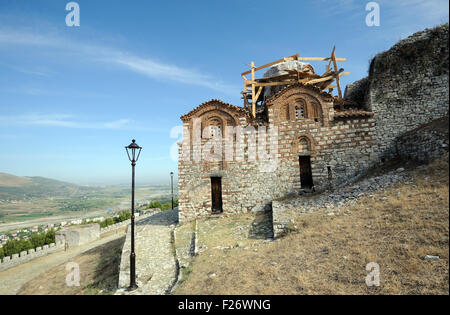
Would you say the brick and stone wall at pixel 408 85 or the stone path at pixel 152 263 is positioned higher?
the brick and stone wall at pixel 408 85

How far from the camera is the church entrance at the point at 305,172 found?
13.3 m

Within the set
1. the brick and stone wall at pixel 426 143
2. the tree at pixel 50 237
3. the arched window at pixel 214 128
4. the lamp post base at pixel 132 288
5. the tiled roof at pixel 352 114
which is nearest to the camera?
the lamp post base at pixel 132 288

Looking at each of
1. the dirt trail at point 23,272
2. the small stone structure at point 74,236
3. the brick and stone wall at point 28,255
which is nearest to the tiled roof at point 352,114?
the dirt trail at point 23,272

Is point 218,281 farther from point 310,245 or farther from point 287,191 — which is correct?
point 287,191

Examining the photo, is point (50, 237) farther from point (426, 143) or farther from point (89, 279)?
point (426, 143)

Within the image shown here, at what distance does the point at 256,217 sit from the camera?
40.4ft

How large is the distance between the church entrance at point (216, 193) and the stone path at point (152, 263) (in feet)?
11.0

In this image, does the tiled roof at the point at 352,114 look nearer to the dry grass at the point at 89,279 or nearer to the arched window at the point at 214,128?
the arched window at the point at 214,128

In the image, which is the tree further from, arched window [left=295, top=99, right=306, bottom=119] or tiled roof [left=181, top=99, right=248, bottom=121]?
arched window [left=295, top=99, right=306, bottom=119]

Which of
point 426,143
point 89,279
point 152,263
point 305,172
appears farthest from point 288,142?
point 89,279

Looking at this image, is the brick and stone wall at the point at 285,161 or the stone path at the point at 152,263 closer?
the stone path at the point at 152,263

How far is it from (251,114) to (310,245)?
9951 mm

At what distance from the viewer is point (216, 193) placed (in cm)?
1403
